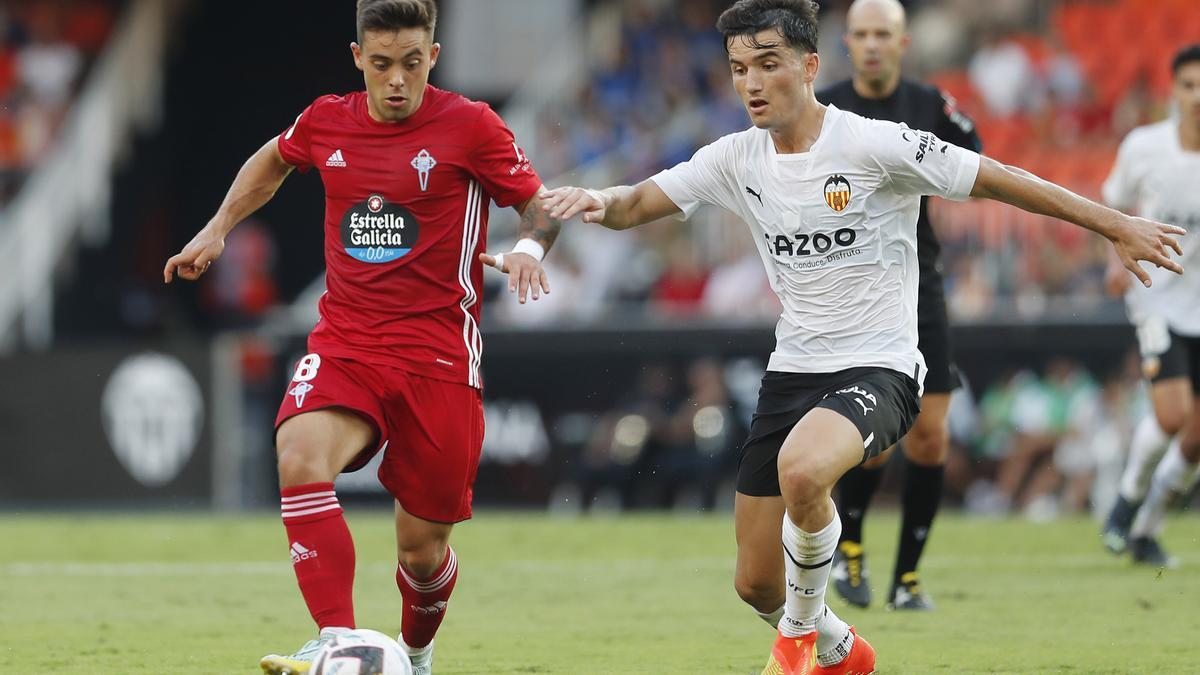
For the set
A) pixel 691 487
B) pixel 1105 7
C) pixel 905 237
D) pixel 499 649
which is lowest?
pixel 691 487

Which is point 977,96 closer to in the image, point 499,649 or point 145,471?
point 145,471

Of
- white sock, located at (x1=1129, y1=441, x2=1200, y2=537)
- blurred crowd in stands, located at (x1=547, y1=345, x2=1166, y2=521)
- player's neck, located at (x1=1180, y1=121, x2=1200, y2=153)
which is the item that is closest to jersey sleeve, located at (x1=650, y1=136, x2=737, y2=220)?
player's neck, located at (x1=1180, y1=121, x2=1200, y2=153)

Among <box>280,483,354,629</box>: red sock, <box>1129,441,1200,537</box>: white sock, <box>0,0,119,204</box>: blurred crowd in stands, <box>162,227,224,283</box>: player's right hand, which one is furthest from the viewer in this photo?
<box>0,0,119,204</box>: blurred crowd in stands

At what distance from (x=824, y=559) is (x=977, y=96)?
1545 centimetres

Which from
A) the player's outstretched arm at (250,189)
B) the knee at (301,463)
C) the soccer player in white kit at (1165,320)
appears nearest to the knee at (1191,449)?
the soccer player in white kit at (1165,320)

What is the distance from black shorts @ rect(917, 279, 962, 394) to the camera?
346 inches

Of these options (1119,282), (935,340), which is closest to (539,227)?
(935,340)

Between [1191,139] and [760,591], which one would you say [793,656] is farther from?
[1191,139]

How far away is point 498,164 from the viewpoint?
6.63 meters

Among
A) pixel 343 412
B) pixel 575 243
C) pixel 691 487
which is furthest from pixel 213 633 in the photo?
pixel 575 243

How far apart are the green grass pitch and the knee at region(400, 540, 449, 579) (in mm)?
625

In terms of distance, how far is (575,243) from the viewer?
18953 mm

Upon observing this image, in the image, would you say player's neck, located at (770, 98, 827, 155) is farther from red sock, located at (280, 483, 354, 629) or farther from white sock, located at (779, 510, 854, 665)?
red sock, located at (280, 483, 354, 629)

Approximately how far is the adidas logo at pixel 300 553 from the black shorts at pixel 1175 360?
6245 mm
